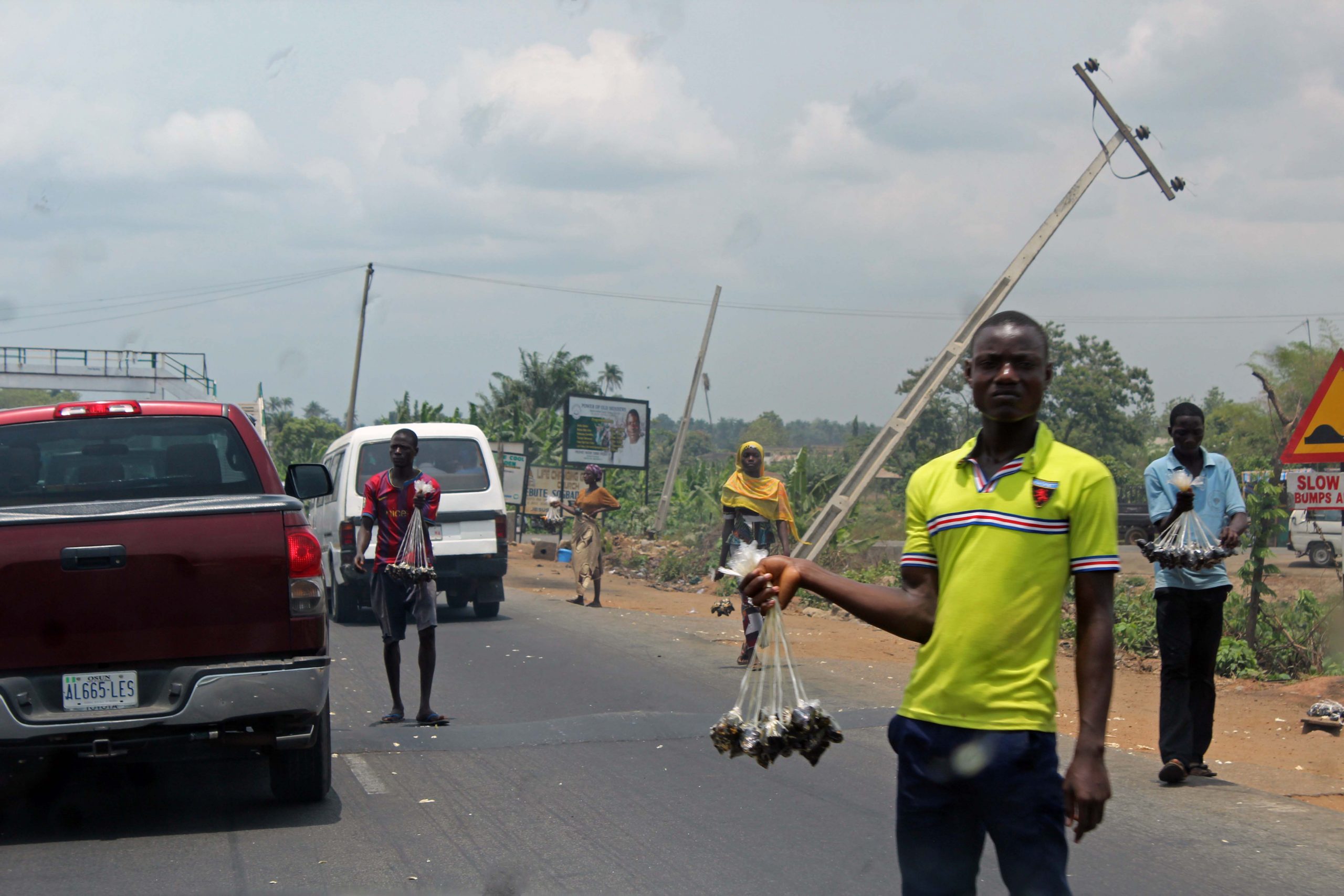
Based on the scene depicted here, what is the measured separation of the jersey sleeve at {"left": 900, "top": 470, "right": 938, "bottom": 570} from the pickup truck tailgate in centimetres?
337

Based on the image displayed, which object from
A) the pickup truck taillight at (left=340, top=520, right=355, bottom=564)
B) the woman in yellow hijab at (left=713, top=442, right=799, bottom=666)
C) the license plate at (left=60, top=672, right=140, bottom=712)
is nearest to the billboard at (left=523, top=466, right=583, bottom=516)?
the pickup truck taillight at (left=340, top=520, right=355, bottom=564)

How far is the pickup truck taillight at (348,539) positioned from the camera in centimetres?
1376

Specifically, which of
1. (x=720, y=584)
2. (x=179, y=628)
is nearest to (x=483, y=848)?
(x=179, y=628)

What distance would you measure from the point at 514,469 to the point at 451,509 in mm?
15345

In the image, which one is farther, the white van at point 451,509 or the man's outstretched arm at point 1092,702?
the white van at point 451,509

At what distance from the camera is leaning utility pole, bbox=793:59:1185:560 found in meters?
19.7

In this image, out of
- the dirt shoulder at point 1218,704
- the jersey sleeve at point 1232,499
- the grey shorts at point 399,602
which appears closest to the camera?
the jersey sleeve at point 1232,499

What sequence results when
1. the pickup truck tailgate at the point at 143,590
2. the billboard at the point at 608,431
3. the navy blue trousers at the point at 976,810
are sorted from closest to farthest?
the navy blue trousers at the point at 976,810, the pickup truck tailgate at the point at 143,590, the billboard at the point at 608,431

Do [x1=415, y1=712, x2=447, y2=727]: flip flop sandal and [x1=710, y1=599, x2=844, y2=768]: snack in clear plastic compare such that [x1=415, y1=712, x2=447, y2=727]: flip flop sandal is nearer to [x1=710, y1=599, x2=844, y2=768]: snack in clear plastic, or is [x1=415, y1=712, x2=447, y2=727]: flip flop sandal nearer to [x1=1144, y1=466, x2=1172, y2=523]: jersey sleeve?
[x1=1144, y1=466, x2=1172, y2=523]: jersey sleeve

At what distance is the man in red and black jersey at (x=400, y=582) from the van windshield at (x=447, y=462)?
20.4 feet

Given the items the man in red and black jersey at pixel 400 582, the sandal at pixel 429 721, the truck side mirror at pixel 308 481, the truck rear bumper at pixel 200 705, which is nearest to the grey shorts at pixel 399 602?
the man in red and black jersey at pixel 400 582

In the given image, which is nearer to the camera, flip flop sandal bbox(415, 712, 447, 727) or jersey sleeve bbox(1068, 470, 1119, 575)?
jersey sleeve bbox(1068, 470, 1119, 575)

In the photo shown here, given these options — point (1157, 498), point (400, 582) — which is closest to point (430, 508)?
point (400, 582)

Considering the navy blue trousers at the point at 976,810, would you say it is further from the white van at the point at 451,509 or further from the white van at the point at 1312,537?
the white van at the point at 1312,537
